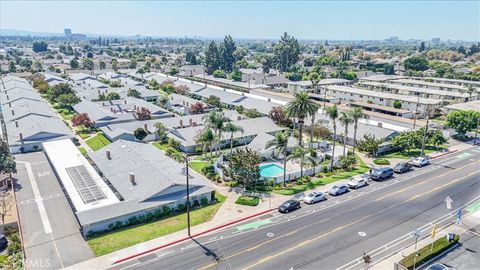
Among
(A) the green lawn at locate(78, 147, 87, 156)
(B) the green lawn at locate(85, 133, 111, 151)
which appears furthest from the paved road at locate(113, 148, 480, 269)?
(B) the green lawn at locate(85, 133, 111, 151)

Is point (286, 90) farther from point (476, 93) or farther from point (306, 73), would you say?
point (476, 93)

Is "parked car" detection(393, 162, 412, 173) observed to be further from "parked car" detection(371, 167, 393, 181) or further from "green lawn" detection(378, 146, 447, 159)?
"green lawn" detection(378, 146, 447, 159)

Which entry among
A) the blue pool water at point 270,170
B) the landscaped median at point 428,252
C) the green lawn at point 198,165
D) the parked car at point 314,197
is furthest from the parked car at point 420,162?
the green lawn at point 198,165

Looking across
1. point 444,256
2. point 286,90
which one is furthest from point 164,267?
point 286,90

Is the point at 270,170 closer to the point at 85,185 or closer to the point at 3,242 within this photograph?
the point at 85,185

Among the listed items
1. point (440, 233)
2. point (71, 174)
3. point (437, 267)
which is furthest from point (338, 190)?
point (71, 174)

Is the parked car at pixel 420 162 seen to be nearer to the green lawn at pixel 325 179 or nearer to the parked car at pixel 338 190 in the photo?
the green lawn at pixel 325 179
